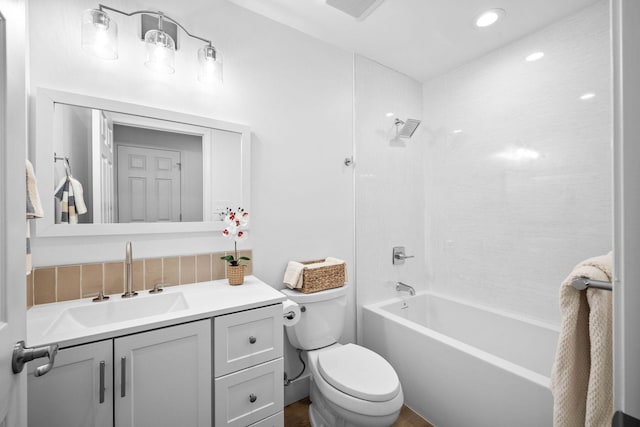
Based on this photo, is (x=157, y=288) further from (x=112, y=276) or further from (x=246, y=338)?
(x=246, y=338)

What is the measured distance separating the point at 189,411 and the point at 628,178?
148 centimetres

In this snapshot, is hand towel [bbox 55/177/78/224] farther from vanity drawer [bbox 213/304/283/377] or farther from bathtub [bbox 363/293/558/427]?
bathtub [bbox 363/293/558/427]

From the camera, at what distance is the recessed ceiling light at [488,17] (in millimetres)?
1737

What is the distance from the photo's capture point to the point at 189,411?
1104 millimetres

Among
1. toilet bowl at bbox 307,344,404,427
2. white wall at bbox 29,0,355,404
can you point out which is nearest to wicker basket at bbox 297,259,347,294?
white wall at bbox 29,0,355,404

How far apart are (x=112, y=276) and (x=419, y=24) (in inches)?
91.4

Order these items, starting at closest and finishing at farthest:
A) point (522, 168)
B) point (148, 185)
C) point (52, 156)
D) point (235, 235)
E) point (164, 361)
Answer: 1. point (164, 361)
2. point (52, 156)
3. point (148, 185)
4. point (235, 235)
5. point (522, 168)

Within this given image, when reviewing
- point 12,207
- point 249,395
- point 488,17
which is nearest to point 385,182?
point 488,17

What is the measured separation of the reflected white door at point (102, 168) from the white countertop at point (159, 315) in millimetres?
394

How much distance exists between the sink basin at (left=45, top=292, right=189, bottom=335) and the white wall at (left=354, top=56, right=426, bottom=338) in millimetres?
1324

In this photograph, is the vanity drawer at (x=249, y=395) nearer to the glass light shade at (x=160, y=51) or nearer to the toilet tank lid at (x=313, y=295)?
the toilet tank lid at (x=313, y=295)

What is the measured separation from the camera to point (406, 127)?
2293 mm

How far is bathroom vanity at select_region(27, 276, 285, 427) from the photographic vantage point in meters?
0.91

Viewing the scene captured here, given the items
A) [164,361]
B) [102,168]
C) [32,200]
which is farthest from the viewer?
[102,168]
